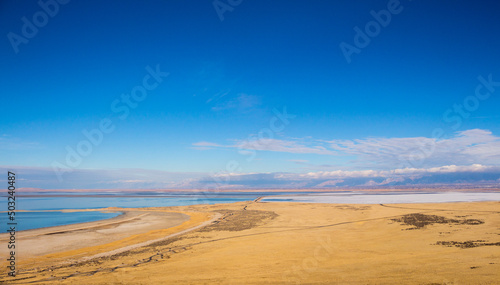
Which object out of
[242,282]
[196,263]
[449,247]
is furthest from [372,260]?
[196,263]

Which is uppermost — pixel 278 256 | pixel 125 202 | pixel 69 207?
pixel 278 256

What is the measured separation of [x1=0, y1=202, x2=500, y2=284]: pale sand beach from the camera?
969 centimetres

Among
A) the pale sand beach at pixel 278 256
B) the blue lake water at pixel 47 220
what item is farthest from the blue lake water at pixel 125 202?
the pale sand beach at pixel 278 256

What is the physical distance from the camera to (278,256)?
523 inches

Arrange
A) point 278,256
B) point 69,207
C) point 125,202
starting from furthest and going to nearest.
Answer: point 125,202 < point 69,207 < point 278,256

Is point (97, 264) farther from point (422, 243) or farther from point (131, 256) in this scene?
point (422, 243)

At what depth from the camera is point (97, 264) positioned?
13344 millimetres

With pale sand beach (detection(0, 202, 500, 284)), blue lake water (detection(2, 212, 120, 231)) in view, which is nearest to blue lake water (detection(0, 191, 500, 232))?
blue lake water (detection(2, 212, 120, 231))

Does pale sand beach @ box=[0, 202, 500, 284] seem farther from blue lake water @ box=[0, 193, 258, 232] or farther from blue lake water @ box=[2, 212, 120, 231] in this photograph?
blue lake water @ box=[0, 193, 258, 232]

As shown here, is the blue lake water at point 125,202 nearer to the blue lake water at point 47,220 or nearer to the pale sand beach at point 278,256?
the blue lake water at point 47,220

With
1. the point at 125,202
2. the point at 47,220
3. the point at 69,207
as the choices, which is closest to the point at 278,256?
the point at 47,220

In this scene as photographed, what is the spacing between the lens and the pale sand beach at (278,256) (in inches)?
381

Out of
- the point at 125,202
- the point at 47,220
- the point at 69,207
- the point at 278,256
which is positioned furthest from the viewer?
the point at 125,202

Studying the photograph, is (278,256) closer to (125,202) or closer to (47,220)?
(47,220)
